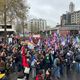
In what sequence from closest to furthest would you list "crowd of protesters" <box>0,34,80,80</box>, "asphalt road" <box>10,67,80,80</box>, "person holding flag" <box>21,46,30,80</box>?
"person holding flag" <box>21,46,30,80</box>, "crowd of protesters" <box>0,34,80,80</box>, "asphalt road" <box>10,67,80,80</box>

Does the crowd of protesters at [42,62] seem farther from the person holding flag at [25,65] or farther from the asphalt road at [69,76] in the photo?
the asphalt road at [69,76]

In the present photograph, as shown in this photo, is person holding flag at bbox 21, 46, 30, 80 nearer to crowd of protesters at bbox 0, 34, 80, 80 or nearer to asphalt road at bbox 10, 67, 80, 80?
crowd of protesters at bbox 0, 34, 80, 80

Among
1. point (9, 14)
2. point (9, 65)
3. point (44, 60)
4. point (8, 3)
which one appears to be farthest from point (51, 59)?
point (9, 14)

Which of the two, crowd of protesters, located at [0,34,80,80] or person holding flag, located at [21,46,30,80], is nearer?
person holding flag, located at [21,46,30,80]

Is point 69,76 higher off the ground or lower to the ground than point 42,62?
lower

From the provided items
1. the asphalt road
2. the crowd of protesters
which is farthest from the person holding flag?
the asphalt road

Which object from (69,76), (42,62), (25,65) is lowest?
(69,76)

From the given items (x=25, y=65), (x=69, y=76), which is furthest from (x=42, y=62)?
(x=69, y=76)

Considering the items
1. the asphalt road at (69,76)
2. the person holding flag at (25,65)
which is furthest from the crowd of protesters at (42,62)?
the asphalt road at (69,76)

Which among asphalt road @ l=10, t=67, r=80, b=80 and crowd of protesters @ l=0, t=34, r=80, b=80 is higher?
crowd of protesters @ l=0, t=34, r=80, b=80

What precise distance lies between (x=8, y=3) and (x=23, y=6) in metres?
7.81

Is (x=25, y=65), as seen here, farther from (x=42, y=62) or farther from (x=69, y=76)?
(x=69, y=76)

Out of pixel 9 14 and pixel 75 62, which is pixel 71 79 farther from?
pixel 9 14

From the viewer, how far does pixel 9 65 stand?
74.3ft
